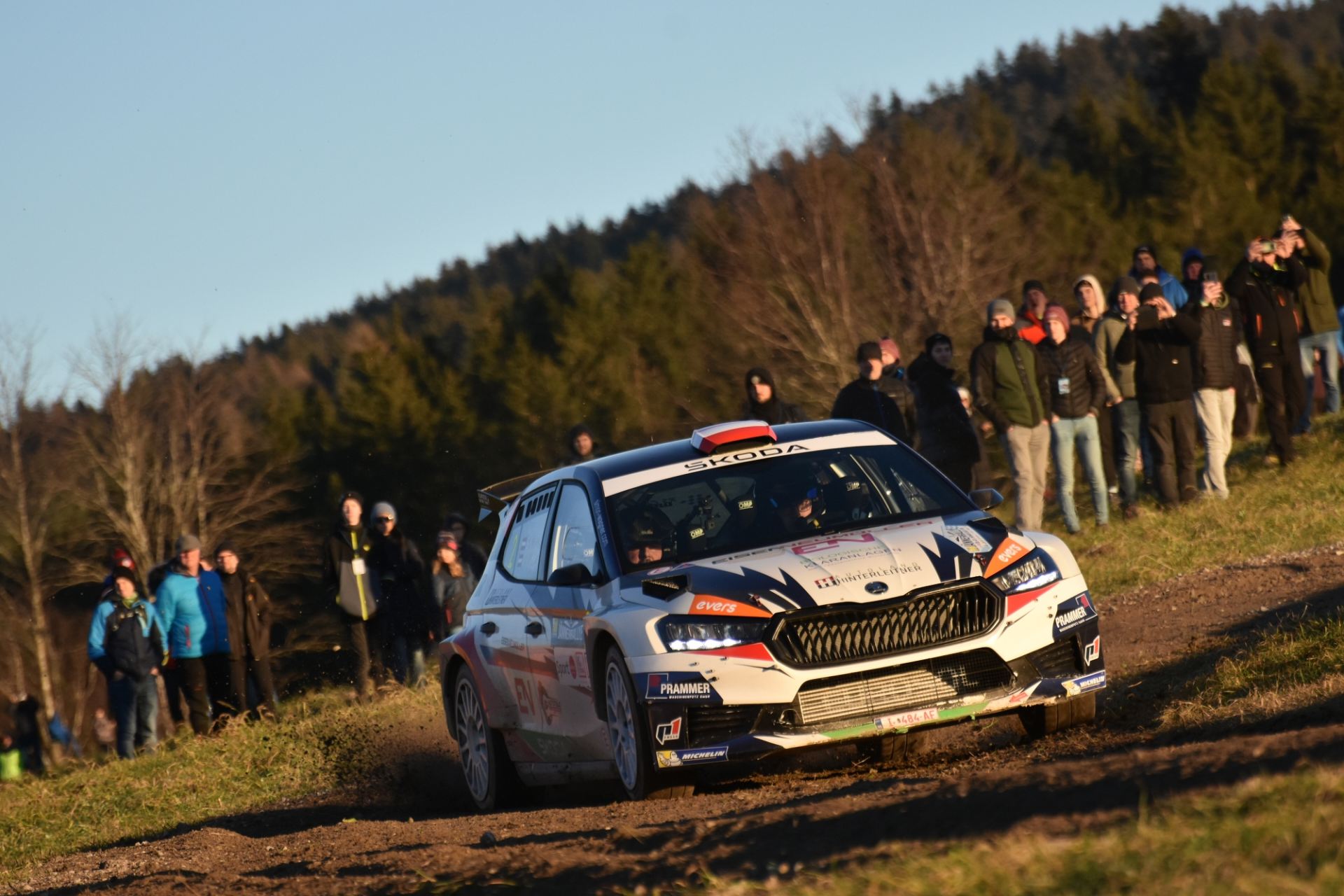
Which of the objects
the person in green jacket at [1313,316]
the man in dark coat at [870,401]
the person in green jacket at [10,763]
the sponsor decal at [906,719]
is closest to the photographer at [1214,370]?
the person in green jacket at [1313,316]

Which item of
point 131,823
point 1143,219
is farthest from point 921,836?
point 1143,219

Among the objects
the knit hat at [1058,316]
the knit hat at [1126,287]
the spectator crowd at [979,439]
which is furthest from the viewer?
the knit hat at [1126,287]

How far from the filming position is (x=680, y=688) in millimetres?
7449

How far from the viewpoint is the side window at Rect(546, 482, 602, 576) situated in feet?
28.1

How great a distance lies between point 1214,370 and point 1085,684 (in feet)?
30.9

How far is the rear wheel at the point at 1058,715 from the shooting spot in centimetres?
814

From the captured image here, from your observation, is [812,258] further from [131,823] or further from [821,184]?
[131,823]

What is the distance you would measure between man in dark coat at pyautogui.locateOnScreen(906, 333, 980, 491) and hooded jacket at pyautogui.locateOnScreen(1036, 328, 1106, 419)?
0.82 meters

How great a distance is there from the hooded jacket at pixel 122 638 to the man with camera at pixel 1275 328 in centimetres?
1112

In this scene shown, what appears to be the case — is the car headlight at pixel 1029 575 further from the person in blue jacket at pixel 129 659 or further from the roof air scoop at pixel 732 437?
the person in blue jacket at pixel 129 659

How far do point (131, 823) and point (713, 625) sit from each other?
6452mm

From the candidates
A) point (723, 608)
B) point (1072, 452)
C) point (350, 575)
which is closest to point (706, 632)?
point (723, 608)

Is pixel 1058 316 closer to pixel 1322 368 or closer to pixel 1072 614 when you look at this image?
pixel 1322 368

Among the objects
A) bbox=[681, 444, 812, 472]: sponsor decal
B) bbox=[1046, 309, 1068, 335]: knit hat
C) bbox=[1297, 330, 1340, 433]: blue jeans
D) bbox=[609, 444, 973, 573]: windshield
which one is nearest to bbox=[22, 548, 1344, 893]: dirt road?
bbox=[609, 444, 973, 573]: windshield
